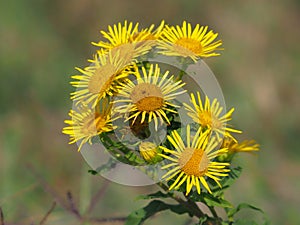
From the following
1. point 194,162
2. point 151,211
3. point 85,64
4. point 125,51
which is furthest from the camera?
point 85,64

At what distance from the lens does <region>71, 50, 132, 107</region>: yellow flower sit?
1749 mm

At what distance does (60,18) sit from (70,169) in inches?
70.2

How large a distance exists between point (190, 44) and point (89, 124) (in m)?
0.37

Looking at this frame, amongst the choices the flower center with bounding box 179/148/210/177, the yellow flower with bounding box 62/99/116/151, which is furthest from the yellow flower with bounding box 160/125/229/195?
the yellow flower with bounding box 62/99/116/151

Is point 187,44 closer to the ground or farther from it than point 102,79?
farther from it

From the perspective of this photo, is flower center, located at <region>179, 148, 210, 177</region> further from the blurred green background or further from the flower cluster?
the blurred green background

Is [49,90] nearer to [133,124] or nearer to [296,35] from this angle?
[296,35]

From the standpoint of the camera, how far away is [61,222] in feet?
9.75

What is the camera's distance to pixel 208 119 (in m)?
1.79

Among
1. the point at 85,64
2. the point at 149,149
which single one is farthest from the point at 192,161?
the point at 85,64

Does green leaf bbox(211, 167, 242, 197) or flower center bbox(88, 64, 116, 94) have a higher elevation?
flower center bbox(88, 64, 116, 94)

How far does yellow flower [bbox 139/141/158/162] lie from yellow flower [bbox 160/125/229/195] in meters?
0.03

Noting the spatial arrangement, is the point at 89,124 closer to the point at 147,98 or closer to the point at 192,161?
the point at 147,98

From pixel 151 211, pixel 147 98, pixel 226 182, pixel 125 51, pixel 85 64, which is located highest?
pixel 85 64
